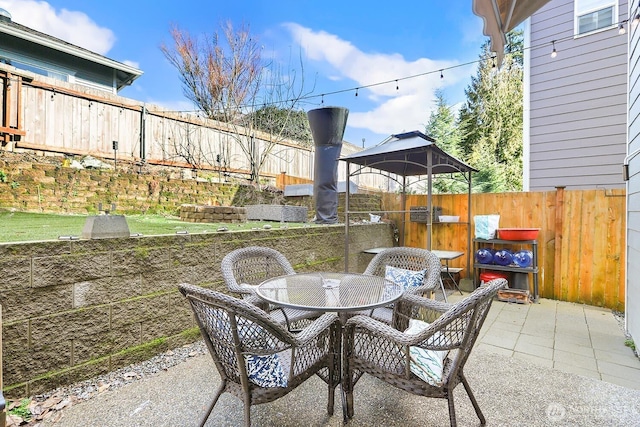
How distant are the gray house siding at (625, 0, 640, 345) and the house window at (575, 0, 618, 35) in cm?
283

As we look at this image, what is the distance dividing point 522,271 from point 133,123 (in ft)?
22.4

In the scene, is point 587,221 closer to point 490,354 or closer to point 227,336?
point 490,354

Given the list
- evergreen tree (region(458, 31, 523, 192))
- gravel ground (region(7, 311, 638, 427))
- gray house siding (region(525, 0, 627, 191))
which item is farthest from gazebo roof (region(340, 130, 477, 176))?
evergreen tree (region(458, 31, 523, 192))

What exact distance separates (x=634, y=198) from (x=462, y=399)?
2623 mm

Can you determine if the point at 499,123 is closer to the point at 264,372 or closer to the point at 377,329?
the point at 377,329

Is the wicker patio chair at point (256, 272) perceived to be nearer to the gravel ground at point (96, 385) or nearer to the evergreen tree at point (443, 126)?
the gravel ground at point (96, 385)

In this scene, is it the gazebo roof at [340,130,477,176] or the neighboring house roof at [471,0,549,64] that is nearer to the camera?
the neighboring house roof at [471,0,549,64]

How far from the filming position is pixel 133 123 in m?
5.79

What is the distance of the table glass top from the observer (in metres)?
1.87

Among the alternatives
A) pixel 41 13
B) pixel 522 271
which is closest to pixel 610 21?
pixel 522 271

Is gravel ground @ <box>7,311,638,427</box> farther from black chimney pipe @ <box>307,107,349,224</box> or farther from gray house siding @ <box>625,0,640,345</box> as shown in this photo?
gray house siding @ <box>625,0,640,345</box>

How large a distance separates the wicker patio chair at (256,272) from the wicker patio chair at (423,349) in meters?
0.56

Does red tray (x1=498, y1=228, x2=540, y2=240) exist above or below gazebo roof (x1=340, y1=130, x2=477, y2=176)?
below

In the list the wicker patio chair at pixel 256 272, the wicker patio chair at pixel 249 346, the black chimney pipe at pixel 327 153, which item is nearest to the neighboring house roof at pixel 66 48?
the black chimney pipe at pixel 327 153
